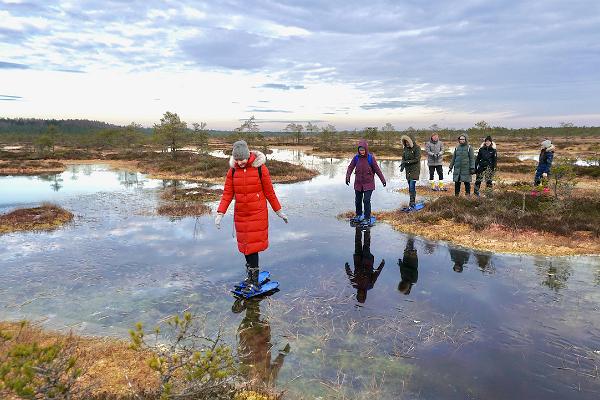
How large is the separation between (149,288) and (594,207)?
40.1 ft

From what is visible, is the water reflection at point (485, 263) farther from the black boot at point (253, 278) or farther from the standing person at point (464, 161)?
the standing person at point (464, 161)

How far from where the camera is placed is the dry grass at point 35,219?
463 inches

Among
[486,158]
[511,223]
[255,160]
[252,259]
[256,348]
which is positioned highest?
[255,160]

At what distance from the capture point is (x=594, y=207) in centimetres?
1145

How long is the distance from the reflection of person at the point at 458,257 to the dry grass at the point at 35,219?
11326 millimetres

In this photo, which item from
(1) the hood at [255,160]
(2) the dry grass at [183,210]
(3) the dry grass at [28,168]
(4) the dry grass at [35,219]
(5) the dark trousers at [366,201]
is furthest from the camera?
(3) the dry grass at [28,168]

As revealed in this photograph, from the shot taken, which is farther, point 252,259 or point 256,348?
point 252,259

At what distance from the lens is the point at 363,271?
801 centimetres

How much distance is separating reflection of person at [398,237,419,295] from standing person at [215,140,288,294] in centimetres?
269

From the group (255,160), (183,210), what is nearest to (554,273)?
(255,160)

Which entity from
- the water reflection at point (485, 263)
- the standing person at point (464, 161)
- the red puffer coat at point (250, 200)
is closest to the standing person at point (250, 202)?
the red puffer coat at point (250, 200)

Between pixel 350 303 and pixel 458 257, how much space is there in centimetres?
363

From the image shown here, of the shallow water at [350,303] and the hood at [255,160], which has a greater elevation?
the hood at [255,160]

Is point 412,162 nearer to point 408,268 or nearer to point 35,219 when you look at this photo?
point 408,268
